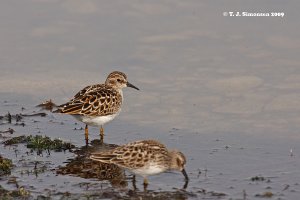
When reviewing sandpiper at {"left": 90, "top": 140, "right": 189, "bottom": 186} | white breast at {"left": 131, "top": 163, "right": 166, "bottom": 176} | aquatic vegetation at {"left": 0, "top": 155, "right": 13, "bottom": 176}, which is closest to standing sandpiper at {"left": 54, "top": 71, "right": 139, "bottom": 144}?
aquatic vegetation at {"left": 0, "top": 155, "right": 13, "bottom": 176}

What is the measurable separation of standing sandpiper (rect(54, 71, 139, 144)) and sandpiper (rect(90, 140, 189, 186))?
3.08 metres

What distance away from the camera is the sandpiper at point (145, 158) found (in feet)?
49.2

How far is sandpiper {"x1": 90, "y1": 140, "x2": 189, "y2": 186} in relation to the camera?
15000 mm

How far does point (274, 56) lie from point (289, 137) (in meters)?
4.97

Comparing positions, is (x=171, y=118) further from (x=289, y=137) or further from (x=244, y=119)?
(x=289, y=137)

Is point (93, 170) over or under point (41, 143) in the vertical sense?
under

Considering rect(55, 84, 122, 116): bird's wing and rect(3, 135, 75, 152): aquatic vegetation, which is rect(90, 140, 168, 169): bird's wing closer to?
rect(3, 135, 75, 152): aquatic vegetation

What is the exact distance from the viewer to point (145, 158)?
1501 cm

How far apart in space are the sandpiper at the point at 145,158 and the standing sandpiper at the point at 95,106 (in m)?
3.08

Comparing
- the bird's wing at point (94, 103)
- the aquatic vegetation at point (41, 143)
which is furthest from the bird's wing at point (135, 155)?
the bird's wing at point (94, 103)

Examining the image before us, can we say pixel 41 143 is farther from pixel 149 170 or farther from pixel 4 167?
pixel 149 170

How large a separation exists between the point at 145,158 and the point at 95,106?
3.96m

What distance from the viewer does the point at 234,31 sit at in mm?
24578

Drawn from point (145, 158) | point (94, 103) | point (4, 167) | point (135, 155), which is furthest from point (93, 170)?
point (94, 103)
